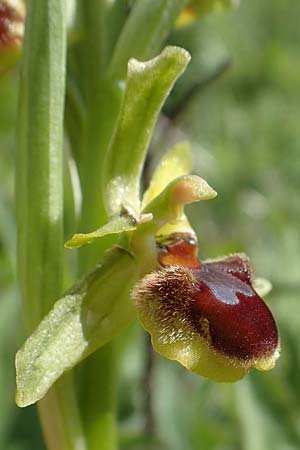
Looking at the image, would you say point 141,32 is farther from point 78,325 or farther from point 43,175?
point 78,325

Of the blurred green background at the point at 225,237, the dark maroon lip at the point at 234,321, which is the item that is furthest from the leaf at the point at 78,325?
the blurred green background at the point at 225,237

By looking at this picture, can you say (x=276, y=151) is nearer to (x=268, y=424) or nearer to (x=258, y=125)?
(x=258, y=125)

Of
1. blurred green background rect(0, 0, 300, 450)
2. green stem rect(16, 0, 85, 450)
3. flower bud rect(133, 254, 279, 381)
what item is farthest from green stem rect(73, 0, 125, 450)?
blurred green background rect(0, 0, 300, 450)

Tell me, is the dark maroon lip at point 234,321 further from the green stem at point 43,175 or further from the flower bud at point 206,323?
the green stem at point 43,175

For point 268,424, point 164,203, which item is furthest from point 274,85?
point 164,203

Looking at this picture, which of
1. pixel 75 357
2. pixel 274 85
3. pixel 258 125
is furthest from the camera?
pixel 274 85

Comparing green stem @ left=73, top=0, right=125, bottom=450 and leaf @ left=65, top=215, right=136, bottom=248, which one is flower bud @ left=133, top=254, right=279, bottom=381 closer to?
leaf @ left=65, top=215, right=136, bottom=248
